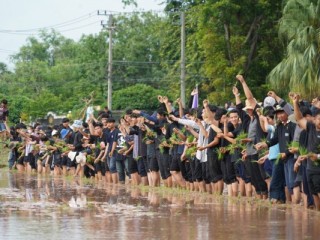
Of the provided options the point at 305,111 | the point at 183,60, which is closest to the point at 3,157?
the point at 183,60

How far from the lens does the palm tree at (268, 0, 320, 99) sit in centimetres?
3400

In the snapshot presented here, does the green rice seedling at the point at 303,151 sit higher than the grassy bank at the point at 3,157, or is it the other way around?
the grassy bank at the point at 3,157

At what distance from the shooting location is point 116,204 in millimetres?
18109

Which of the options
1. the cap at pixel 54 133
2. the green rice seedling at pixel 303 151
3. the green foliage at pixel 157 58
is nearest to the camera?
the green rice seedling at pixel 303 151

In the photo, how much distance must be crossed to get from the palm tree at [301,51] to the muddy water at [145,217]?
13866 mm

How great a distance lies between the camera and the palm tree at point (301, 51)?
34000 millimetres

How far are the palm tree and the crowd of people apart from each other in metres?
8.35

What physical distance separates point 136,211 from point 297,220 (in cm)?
303

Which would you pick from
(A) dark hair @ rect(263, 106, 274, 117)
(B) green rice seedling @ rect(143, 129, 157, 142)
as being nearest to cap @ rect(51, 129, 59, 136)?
(B) green rice seedling @ rect(143, 129, 157, 142)

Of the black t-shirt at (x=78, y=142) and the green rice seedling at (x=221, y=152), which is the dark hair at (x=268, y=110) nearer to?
the green rice seedling at (x=221, y=152)

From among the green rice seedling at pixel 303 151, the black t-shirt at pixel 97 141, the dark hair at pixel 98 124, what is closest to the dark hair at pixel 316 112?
the green rice seedling at pixel 303 151

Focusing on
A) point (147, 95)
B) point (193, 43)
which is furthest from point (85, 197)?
point (147, 95)

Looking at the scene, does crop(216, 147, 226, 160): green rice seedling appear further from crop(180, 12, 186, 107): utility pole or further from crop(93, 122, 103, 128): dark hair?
crop(180, 12, 186, 107): utility pole

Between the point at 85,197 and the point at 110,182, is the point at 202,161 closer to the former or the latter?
the point at 85,197
